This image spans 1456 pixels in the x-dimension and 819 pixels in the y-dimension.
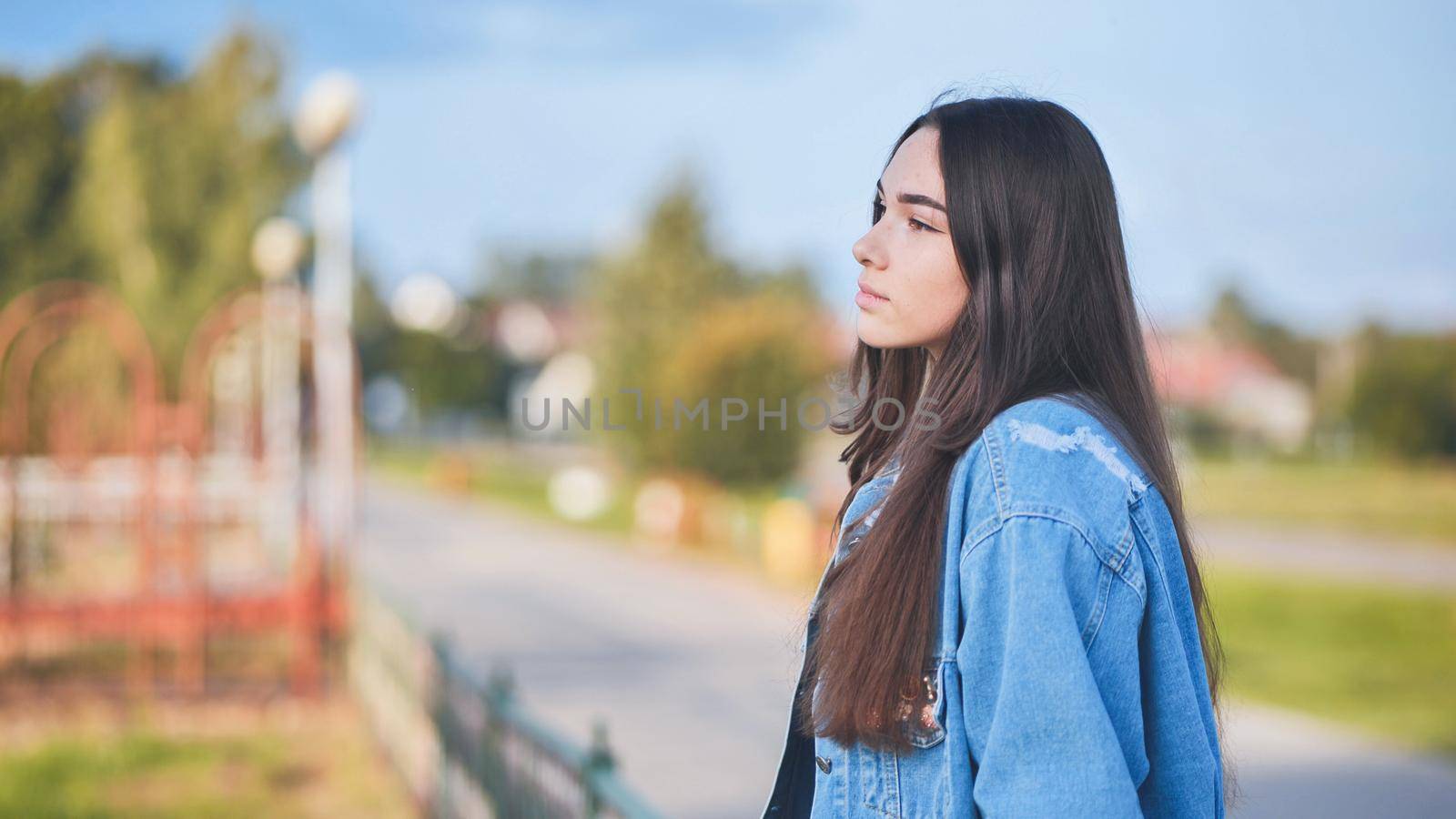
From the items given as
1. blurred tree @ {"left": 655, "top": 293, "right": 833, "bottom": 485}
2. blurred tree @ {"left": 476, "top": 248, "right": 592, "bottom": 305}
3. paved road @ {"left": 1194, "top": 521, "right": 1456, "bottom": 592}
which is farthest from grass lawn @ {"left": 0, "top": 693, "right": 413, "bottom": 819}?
blurred tree @ {"left": 476, "top": 248, "right": 592, "bottom": 305}

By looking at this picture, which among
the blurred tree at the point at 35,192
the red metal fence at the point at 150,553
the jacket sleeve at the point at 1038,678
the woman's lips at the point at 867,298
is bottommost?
the red metal fence at the point at 150,553

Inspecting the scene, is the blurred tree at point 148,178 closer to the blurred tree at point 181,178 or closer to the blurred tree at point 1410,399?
the blurred tree at point 181,178

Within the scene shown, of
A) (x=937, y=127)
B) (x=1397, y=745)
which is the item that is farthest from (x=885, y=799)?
(x=1397, y=745)

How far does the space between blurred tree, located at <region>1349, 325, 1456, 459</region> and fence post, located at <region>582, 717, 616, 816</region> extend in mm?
34236

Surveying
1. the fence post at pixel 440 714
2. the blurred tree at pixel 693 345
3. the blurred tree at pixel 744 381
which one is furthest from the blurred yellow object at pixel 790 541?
the fence post at pixel 440 714

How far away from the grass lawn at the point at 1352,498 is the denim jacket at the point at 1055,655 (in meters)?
17.2

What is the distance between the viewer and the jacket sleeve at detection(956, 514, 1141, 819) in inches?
48.3

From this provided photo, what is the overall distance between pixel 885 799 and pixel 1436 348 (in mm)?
37173

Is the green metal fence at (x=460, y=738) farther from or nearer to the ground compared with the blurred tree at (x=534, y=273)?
nearer to the ground

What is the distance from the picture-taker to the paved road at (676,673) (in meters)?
6.72

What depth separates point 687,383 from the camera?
18.8m

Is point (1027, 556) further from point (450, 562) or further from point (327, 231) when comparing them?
point (450, 562)

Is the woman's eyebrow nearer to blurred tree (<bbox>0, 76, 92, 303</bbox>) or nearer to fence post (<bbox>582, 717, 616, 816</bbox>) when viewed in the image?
fence post (<bbox>582, 717, 616, 816</bbox>)

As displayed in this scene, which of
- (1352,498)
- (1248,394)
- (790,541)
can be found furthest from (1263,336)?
(790,541)
